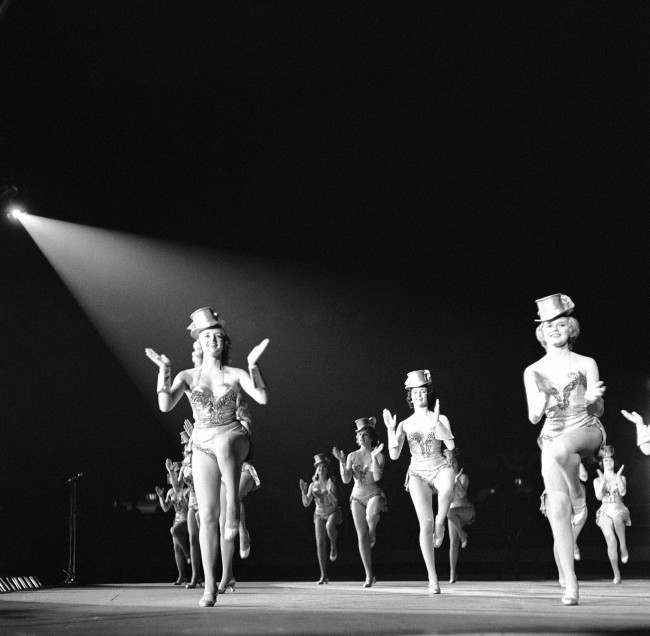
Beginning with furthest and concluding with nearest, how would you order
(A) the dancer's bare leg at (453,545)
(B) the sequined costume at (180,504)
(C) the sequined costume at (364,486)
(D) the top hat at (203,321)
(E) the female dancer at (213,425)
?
(B) the sequined costume at (180,504) → (A) the dancer's bare leg at (453,545) → (C) the sequined costume at (364,486) → (D) the top hat at (203,321) → (E) the female dancer at (213,425)

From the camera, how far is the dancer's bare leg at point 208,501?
26.1 feet

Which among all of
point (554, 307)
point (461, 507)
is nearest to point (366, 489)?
point (461, 507)

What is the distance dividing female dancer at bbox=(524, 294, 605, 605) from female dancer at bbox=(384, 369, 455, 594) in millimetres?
3201

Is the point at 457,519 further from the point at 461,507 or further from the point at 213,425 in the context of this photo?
the point at 213,425

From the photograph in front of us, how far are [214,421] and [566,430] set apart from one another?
273 cm

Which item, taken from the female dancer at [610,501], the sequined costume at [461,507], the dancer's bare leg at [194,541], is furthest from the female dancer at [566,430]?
the female dancer at [610,501]

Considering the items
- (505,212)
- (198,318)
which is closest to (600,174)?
(505,212)

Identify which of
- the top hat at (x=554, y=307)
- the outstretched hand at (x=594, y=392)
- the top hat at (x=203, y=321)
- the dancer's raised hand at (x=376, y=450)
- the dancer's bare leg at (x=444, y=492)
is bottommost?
the dancer's bare leg at (x=444, y=492)

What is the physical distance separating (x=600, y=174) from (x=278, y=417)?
9.89m

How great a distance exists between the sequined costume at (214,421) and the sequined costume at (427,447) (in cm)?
306

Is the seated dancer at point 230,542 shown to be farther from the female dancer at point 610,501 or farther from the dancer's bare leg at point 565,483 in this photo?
the female dancer at point 610,501

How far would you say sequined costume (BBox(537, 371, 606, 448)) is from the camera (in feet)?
23.6

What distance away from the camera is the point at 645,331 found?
25.5 metres

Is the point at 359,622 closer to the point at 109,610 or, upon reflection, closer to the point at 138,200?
the point at 109,610
